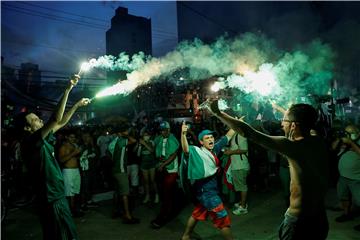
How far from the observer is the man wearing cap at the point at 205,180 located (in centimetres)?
491

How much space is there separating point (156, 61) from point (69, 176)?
13.0 ft

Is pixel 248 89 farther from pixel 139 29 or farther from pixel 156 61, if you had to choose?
pixel 139 29

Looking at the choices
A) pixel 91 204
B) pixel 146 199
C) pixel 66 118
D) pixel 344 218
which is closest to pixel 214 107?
pixel 66 118

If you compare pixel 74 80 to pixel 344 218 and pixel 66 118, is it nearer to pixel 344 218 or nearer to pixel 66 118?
pixel 66 118

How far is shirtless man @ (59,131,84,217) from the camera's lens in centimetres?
748

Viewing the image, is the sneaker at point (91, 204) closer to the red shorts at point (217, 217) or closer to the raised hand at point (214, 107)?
the red shorts at point (217, 217)

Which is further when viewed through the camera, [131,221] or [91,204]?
[91,204]

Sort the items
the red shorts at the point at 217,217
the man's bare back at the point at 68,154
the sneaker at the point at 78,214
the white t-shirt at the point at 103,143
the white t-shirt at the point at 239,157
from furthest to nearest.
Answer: the white t-shirt at the point at 103,143 → the sneaker at the point at 78,214 → the white t-shirt at the point at 239,157 → the man's bare back at the point at 68,154 → the red shorts at the point at 217,217

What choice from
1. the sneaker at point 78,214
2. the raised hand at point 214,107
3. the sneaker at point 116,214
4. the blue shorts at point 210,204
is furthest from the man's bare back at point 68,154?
the raised hand at point 214,107

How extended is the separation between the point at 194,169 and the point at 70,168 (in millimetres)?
3814

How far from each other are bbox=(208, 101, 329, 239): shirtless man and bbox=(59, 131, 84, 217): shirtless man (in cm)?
553

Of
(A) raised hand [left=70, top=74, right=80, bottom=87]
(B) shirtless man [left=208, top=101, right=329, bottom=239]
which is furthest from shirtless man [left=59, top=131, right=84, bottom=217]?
(B) shirtless man [left=208, top=101, right=329, bottom=239]

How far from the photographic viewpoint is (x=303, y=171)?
9.44 ft

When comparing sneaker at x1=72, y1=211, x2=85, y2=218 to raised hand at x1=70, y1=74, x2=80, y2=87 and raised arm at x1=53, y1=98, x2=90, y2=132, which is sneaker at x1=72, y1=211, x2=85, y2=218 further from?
raised hand at x1=70, y1=74, x2=80, y2=87
